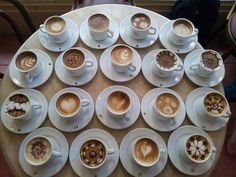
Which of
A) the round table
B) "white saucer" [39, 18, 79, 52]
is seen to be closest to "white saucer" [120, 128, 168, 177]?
the round table

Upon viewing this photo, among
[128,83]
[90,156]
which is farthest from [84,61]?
[90,156]

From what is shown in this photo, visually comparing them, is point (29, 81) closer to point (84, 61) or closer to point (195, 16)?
point (84, 61)

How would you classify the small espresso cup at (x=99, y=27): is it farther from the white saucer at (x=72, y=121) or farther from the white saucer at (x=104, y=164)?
the white saucer at (x=104, y=164)

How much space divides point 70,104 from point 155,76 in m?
0.39

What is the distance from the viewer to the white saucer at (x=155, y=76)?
128 centimetres

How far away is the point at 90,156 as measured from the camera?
3.60 ft

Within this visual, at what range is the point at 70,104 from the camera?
3.91 feet

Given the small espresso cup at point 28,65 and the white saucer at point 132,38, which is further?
the white saucer at point 132,38

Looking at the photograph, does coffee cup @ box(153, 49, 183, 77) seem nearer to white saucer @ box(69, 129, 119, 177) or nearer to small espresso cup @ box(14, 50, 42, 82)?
white saucer @ box(69, 129, 119, 177)

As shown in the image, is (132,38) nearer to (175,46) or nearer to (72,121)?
(175,46)

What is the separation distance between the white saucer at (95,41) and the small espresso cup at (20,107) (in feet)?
1.22

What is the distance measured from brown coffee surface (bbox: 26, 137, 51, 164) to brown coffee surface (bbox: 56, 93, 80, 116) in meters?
0.14

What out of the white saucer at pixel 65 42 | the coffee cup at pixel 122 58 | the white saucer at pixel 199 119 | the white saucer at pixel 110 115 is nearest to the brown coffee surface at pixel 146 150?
the white saucer at pixel 110 115

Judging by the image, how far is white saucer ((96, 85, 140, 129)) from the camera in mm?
1194
